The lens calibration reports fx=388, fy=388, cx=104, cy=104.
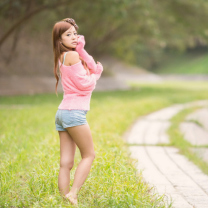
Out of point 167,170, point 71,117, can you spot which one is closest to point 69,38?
point 71,117

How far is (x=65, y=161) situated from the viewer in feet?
11.7

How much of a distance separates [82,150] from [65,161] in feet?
0.63

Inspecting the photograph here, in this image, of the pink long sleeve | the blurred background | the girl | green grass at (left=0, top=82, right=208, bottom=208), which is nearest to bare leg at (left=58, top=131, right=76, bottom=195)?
the girl

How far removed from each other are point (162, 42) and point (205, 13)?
634 cm

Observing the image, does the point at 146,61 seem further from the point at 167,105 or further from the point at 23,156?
the point at 23,156

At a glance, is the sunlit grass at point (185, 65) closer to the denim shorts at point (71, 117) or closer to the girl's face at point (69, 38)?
the girl's face at point (69, 38)

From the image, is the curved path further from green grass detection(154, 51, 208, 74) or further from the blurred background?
green grass detection(154, 51, 208, 74)

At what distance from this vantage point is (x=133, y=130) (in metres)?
8.30

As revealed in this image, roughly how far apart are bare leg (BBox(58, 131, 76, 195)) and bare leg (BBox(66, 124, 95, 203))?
116mm

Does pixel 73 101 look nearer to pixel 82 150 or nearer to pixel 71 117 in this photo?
pixel 71 117

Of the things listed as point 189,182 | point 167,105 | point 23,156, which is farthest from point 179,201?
point 167,105

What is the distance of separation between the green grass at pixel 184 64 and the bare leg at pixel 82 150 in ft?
185

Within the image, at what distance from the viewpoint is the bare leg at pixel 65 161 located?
138 inches

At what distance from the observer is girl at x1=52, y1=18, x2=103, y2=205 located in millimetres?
3430
